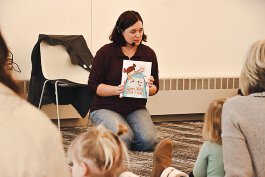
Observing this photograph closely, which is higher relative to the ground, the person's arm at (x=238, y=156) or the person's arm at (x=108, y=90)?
the person's arm at (x=108, y=90)

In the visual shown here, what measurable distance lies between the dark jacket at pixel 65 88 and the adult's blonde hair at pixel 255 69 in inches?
112

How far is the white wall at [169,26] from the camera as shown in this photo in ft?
18.1

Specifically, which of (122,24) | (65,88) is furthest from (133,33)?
→ (65,88)

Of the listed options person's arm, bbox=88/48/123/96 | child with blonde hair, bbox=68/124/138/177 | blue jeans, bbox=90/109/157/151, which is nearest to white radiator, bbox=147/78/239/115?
blue jeans, bbox=90/109/157/151

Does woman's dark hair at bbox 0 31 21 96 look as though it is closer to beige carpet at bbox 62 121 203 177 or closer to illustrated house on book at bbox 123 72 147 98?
beige carpet at bbox 62 121 203 177

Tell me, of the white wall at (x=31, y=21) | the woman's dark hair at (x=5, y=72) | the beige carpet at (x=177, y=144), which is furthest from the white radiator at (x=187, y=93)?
the woman's dark hair at (x=5, y=72)

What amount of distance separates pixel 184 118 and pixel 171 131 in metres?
0.87

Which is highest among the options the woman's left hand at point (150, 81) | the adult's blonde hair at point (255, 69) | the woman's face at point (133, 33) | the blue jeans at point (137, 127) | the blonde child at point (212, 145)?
the woman's face at point (133, 33)

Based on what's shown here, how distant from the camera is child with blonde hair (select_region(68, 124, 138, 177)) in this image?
1821mm

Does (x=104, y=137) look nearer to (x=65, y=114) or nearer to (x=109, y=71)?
(x=109, y=71)

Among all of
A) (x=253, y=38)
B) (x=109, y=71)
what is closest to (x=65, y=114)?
(x=109, y=71)

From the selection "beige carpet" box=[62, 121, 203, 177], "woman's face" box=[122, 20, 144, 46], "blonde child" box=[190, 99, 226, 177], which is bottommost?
"beige carpet" box=[62, 121, 203, 177]

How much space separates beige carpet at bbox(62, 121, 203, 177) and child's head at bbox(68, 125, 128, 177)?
6.52ft

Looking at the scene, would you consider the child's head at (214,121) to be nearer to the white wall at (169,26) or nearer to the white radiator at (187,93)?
the white wall at (169,26)
